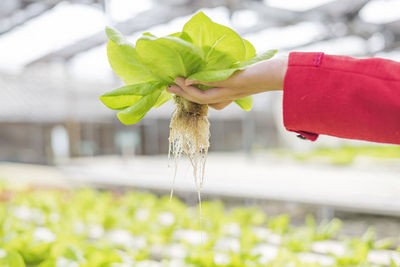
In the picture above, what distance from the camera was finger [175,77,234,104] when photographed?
61 centimetres

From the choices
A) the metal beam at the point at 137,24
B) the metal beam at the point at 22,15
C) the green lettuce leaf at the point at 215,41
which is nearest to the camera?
the green lettuce leaf at the point at 215,41

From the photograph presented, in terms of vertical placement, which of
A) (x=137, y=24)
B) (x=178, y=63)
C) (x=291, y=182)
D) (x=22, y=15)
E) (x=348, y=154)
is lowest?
(x=291, y=182)

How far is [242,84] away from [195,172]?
0.83 feet

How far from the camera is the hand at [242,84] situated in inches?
22.3

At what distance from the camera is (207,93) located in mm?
622

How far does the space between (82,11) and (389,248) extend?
253 centimetres

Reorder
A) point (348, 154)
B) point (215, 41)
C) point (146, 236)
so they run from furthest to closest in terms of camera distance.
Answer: point (348, 154) < point (146, 236) < point (215, 41)

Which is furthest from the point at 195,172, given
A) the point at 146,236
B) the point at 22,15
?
the point at 22,15

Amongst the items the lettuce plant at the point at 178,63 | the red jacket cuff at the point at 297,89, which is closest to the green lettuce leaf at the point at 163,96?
the lettuce plant at the point at 178,63

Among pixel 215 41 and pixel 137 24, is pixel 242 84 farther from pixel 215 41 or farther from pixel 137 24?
pixel 137 24

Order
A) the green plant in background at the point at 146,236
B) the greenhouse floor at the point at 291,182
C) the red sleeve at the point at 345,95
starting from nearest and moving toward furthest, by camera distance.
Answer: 1. the red sleeve at the point at 345,95
2. the green plant in background at the point at 146,236
3. the greenhouse floor at the point at 291,182

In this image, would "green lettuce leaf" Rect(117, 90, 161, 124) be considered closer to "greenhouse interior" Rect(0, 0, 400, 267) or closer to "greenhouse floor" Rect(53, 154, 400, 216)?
"greenhouse interior" Rect(0, 0, 400, 267)

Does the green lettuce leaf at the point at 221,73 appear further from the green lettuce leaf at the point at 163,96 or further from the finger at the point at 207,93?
the green lettuce leaf at the point at 163,96

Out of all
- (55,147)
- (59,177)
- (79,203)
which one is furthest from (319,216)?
(55,147)
